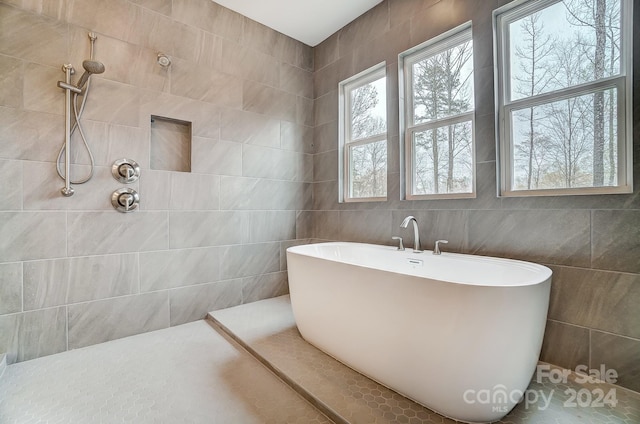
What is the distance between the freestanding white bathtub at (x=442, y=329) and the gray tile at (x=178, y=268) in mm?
1237

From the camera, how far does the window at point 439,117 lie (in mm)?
2229

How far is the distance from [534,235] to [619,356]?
729 mm

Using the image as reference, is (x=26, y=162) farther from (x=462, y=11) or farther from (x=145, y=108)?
(x=462, y=11)

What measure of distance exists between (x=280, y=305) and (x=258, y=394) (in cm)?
130

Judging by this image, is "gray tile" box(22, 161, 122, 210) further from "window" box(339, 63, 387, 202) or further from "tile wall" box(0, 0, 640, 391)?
"window" box(339, 63, 387, 202)

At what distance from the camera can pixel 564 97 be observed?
1.76 meters

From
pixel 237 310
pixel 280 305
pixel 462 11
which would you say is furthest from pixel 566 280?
pixel 237 310

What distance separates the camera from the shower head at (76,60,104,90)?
6.09 feet

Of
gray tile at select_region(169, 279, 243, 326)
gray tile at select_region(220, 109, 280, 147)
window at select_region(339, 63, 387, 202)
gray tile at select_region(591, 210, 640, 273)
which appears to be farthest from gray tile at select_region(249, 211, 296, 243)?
gray tile at select_region(591, 210, 640, 273)

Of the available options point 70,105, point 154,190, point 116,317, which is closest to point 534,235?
point 154,190

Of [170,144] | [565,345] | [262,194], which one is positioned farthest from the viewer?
[262,194]

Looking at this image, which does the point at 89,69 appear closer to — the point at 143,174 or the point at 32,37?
the point at 32,37

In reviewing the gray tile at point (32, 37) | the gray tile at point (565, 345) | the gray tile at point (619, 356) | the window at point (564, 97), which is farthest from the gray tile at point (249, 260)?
the gray tile at point (619, 356)

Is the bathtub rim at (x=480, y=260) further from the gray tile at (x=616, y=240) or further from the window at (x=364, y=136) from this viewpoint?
the window at (x=364, y=136)
